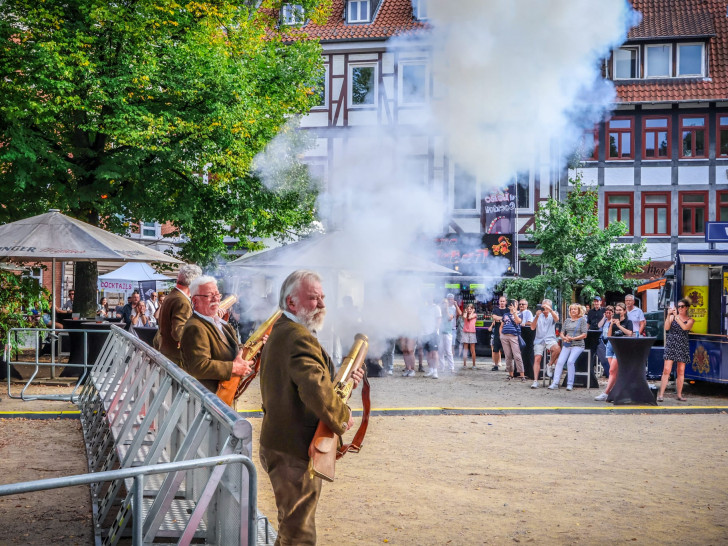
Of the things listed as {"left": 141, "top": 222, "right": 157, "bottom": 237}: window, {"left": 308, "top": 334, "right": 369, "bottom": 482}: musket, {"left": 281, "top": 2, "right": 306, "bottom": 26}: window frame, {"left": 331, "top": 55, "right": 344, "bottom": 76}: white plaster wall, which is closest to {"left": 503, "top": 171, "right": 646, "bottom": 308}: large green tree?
{"left": 331, "top": 55, "right": 344, "bottom": 76}: white plaster wall

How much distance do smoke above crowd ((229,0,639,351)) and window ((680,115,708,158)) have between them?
47.4 ft

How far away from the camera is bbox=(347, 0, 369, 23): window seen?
98.6 feet

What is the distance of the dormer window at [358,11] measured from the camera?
3002cm

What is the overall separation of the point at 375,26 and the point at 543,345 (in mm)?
16119

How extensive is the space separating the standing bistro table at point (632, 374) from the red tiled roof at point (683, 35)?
20564 mm

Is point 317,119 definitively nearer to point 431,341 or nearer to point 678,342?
point 431,341

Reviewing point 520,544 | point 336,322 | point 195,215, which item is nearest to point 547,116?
point 336,322

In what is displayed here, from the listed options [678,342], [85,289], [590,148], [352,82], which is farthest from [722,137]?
[85,289]

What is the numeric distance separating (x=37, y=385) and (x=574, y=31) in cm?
1083

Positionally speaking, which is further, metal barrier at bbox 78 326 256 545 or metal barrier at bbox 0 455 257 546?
metal barrier at bbox 78 326 256 545

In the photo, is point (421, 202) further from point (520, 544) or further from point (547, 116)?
point (520, 544)

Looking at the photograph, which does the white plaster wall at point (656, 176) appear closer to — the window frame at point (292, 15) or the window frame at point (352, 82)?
the window frame at point (352, 82)

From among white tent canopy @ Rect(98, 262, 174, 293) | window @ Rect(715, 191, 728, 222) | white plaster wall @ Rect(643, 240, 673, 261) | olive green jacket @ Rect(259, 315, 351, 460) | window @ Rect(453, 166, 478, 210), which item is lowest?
olive green jacket @ Rect(259, 315, 351, 460)

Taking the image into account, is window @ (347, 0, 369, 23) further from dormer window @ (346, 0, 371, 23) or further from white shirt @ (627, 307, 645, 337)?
white shirt @ (627, 307, 645, 337)
